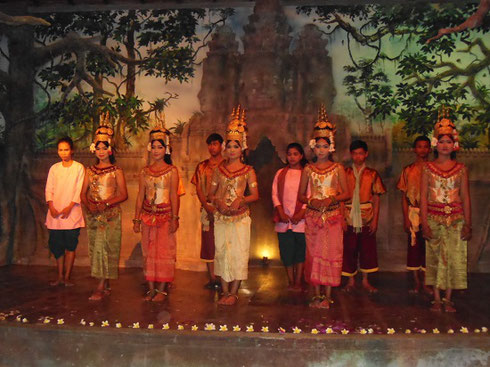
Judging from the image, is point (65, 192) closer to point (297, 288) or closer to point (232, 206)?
point (232, 206)

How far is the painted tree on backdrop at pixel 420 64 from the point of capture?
6891mm

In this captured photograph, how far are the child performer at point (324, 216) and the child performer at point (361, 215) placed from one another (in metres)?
0.91

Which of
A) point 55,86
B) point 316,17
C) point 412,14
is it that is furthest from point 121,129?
point 412,14

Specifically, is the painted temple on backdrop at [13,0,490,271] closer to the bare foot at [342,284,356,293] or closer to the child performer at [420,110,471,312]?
the bare foot at [342,284,356,293]

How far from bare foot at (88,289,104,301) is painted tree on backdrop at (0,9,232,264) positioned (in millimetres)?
2803

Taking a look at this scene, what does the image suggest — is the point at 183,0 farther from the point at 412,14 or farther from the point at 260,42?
the point at 412,14

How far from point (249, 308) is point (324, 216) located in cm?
116

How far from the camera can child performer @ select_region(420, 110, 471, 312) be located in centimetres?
465

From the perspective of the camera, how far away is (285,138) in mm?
7105

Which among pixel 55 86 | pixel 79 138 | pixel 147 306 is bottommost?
pixel 147 306

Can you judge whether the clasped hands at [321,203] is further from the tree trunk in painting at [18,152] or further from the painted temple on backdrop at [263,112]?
the tree trunk in painting at [18,152]

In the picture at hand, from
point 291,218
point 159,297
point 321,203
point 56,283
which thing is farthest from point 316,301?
point 56,283

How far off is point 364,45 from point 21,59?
5.17 meters

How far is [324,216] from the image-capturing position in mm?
4785
